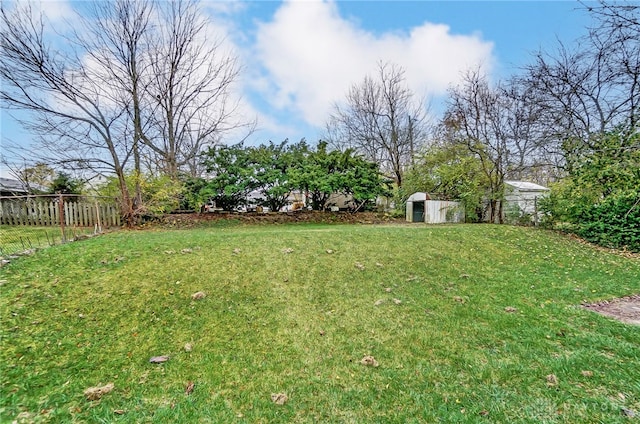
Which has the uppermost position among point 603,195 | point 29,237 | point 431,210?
point 603,195

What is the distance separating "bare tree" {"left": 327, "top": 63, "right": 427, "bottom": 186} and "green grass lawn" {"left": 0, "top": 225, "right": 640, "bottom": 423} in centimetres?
1230

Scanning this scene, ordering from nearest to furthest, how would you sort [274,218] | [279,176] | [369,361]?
[369,361], [279,176], [274,218]

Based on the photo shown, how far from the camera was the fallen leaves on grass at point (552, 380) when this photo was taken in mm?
2277

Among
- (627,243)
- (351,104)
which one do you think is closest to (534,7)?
(627,243)

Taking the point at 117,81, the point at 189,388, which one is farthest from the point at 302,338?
the point at 117,81

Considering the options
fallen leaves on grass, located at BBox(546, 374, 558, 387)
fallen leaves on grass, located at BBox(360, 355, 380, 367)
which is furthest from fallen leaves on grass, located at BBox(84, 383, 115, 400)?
fallen leaves on grass, located at BBox(546, 374, 558, 387)

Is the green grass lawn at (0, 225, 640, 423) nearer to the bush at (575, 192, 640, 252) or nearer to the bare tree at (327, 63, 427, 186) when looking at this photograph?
the bush at (575, 192, 640, 252)

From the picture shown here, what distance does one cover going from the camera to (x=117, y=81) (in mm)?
10047

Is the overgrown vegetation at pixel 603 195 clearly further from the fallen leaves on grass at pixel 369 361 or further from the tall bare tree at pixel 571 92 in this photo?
the fallen leaves on grass at pixel 369 361

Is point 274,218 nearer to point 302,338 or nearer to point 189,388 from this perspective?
point 302,338

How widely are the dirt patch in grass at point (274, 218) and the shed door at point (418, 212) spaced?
4.20ft

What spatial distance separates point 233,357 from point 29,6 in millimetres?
11535

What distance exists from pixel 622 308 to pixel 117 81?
45.9 ft

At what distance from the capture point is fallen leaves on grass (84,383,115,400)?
7.04 feet
